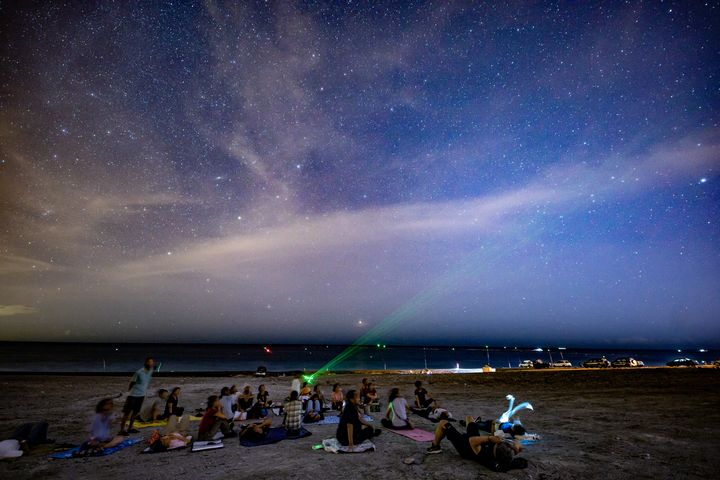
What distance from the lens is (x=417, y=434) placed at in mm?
10445

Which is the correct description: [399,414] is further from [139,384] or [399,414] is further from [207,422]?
[139,384]

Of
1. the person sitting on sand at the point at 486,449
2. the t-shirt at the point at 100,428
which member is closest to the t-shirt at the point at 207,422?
the t-shirt at the point at 100,428

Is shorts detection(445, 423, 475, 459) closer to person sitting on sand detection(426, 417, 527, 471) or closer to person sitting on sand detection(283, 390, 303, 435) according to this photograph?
person sitting on sand detection(426, 417, 527, 471)

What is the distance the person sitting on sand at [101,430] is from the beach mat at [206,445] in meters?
2.16

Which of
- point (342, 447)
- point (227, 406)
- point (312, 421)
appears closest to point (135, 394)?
point (227, 406)

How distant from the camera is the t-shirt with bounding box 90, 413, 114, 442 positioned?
8.99m

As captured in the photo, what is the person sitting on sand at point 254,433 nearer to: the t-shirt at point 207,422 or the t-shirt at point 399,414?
the t-shirt at point 207,422

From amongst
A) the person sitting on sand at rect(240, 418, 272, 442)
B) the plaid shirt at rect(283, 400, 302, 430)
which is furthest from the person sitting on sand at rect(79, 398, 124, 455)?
the plaid shirt at rect(283, 400, 302, 430)

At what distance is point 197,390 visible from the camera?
2194 cm

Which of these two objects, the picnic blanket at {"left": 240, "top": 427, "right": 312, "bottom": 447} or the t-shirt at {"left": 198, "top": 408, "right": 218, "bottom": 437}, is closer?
the picnic blanket at {"left": 240, "top": 427, "right": 312, "bottom": 447}

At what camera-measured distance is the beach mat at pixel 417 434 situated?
991 cm

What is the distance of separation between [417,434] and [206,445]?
6.03 metres

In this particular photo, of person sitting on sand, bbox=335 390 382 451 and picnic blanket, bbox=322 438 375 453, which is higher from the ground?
person sitting on sand, bbox=335 390 382 451

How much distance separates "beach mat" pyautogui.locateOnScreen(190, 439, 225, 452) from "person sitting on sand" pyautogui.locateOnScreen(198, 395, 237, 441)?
0.18 meters
